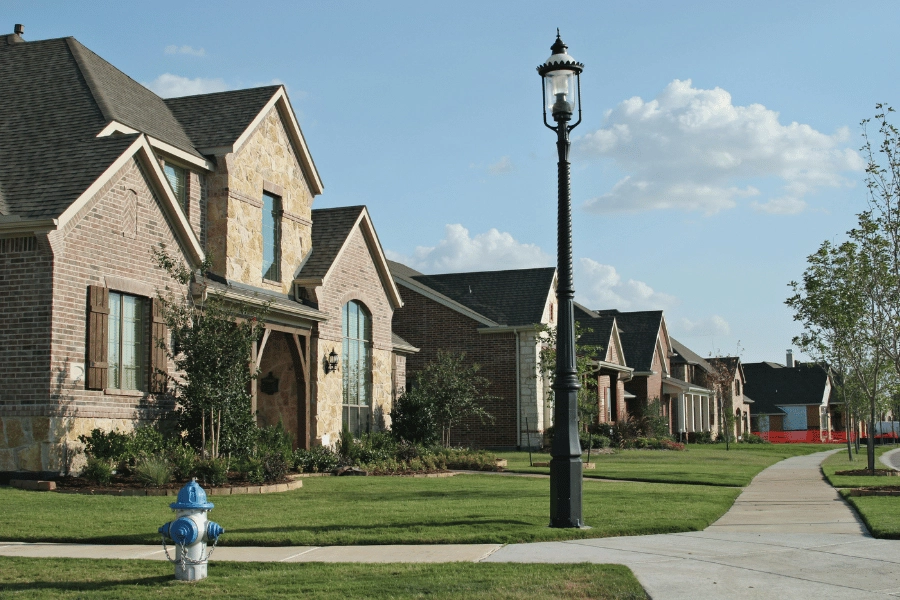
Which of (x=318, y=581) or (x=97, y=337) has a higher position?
(x=97, y=337)

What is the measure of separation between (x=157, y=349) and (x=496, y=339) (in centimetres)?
1997

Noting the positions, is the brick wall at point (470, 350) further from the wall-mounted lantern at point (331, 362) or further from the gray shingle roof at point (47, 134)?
the gray shingle roof at point (47, 134)

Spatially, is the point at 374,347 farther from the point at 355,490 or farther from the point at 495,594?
the point at 495,594

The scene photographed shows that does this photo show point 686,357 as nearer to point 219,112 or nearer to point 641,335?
point 641,335

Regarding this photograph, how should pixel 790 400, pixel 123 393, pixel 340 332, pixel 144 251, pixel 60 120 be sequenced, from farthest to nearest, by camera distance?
pixel 790 400
pixel 340 332
pixel 60 120
pixel 144 251
pixel 123 393

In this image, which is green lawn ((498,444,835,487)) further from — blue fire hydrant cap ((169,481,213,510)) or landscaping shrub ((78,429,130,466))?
blue fire hydrant cap ((169,481,213,510))

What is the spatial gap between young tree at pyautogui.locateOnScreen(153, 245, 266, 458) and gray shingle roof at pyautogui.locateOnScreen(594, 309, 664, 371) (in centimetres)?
3744

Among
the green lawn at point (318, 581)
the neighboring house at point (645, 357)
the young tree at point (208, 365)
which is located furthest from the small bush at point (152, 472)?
the neighboring house at point (645, 357)

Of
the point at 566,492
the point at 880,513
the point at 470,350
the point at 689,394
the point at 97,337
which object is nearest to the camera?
the point at 566,492

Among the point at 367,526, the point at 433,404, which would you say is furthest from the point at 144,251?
the point at 433,404

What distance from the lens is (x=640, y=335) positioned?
179 ft

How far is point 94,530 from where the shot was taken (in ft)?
34.1

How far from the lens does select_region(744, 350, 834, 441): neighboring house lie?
275 ft

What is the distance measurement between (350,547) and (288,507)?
359 centimetres
